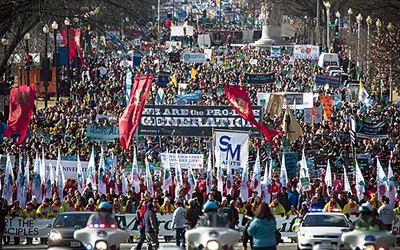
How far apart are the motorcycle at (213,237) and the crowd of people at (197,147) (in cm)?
65

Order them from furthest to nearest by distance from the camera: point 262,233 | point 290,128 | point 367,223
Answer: point 290,128 → point 367,223 → point 262,233

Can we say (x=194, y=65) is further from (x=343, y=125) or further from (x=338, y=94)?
(x=343, y=125)

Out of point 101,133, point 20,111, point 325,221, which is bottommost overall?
point 325,221

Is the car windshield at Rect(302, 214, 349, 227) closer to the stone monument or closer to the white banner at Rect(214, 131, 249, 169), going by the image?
the white banner at Rect(214, 131, 249, 169)

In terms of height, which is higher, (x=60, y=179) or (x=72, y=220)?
(x=60, y=179)

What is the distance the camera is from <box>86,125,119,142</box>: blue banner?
37406 mm

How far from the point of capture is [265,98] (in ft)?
154

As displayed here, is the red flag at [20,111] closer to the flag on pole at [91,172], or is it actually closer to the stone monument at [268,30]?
the flag on pole at [91,172]

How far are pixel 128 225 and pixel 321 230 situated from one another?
5.95m

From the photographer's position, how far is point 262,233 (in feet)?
57.2

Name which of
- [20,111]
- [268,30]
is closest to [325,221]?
[20,111]

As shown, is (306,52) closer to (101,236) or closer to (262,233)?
(101,236)

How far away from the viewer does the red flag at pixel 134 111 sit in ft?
109

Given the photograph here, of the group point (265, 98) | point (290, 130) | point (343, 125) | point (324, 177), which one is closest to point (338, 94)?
point (265, 98)
